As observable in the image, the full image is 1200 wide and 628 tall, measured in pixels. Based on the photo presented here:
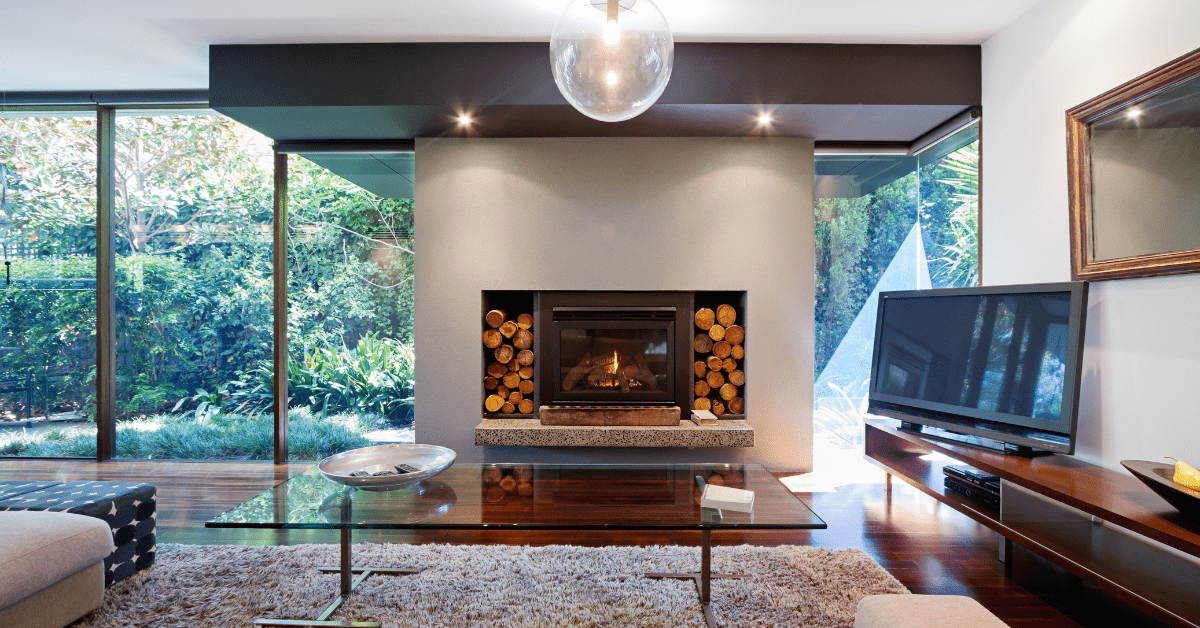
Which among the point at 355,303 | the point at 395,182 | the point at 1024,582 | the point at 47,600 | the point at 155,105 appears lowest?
the point at 1024,582

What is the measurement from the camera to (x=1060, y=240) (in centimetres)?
266

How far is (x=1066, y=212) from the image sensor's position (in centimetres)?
262

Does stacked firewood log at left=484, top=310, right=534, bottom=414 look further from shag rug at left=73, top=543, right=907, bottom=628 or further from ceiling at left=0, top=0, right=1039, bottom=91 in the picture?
ceiling at left=0, top=0, right=1039, bottom=91

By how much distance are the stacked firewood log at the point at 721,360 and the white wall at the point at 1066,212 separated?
4.64 feet

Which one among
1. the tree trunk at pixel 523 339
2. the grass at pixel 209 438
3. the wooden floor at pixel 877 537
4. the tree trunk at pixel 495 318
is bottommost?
the wooden floor at pixel 877 537

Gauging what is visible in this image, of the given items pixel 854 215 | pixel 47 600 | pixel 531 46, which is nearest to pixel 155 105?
pixel 531 46

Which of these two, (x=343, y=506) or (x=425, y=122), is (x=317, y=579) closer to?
(x=343, y=506)

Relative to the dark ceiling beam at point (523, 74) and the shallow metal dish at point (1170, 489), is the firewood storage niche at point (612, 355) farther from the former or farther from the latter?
the shallow metal dish at point (1170, 489)

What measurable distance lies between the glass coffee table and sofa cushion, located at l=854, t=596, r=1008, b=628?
31 cm

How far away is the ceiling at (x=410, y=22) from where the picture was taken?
2.85 meters

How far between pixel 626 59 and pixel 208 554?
254cm

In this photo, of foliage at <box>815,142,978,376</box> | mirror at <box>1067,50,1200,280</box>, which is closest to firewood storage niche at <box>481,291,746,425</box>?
foliage at <box>815,142,978,376</box>

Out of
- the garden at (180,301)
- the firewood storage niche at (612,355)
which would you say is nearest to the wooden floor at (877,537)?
the garden at (180,301)

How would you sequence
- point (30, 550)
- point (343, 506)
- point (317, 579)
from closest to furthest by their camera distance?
1. point (30, 550)
2. point (343, 506)
3. point (317, 579)
